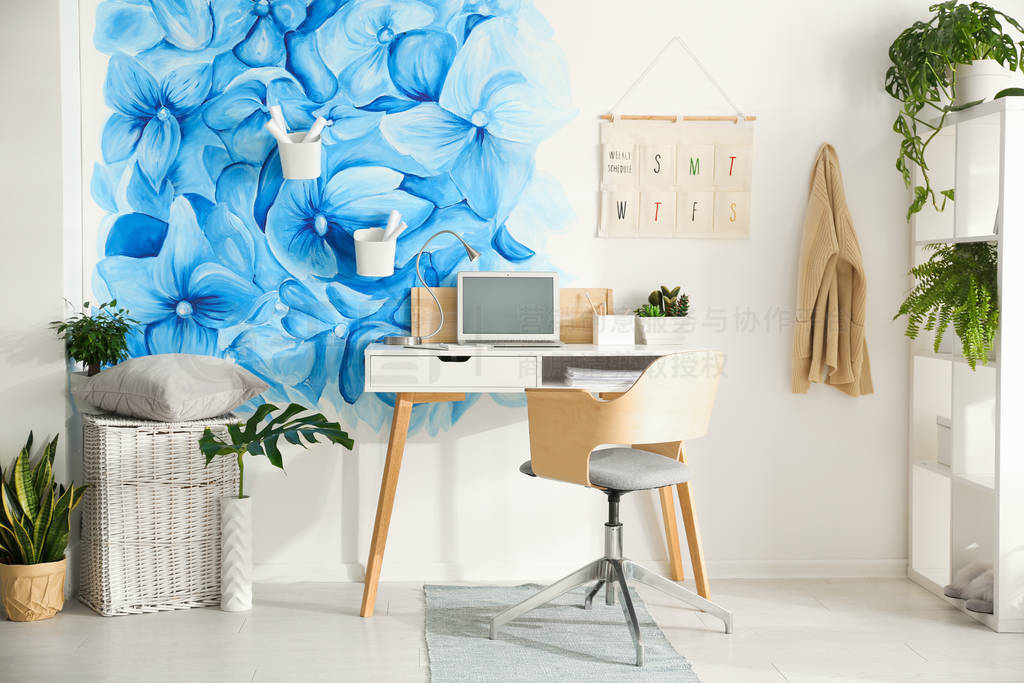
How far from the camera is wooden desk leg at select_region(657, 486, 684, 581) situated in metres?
3.26

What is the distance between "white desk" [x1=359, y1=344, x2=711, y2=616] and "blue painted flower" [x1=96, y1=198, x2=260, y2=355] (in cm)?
66

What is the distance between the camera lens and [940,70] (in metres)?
3.10

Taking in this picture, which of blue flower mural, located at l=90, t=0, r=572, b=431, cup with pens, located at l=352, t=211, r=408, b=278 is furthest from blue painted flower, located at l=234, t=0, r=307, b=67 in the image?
cup with pens, located at l=352, t=211, r=408, b=278

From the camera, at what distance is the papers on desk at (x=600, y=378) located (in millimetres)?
2936

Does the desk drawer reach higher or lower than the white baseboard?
higher

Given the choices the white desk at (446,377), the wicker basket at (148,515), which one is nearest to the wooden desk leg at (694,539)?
the white desk at (446,377)

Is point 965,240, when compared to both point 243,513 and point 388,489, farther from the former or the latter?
point 243,513

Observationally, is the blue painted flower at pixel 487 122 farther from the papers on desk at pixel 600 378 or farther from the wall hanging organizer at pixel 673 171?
the papers on desk at pixel 600 378

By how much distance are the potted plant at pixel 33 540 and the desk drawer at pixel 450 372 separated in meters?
1.07

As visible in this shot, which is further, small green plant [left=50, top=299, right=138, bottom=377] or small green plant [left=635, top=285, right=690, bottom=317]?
small green plant [left=635, top=285, right=690, bottom=317]

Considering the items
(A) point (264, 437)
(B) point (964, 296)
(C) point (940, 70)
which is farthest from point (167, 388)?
(C) point (940, 70)

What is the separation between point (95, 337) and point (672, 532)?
213 centimetres

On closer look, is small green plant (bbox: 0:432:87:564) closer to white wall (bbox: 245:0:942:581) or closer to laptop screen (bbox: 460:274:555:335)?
Answer: white wall (bbox: 245:0:942:581)

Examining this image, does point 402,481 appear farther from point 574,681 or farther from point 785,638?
point 785,638
